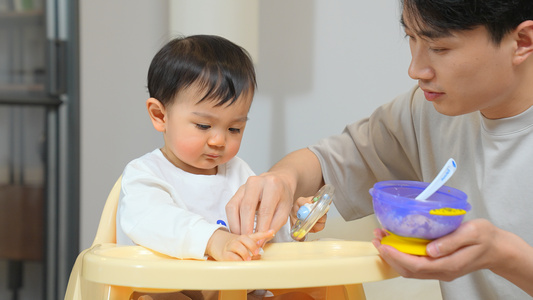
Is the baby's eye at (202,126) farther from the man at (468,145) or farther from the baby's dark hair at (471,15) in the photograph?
the baby's dark hair at (471,15)

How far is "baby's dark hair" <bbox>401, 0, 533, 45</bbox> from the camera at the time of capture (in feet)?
2.41

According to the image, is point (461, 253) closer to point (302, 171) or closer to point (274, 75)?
point (302, 171)

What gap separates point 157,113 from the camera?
995mm

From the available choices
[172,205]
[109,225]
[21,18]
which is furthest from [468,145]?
[21,18]

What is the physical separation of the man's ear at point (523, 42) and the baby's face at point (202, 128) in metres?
0.42

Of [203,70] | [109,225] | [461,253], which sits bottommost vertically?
[109,225]

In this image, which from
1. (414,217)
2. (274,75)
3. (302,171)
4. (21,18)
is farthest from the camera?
(274,75)

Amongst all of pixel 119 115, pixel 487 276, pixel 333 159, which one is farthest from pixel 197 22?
pixel 487 276

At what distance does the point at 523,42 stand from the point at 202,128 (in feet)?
1.62

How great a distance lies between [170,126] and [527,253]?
567mm

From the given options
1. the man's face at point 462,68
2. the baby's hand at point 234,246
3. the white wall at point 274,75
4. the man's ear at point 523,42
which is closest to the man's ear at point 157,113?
the baby's hand at point 234,246

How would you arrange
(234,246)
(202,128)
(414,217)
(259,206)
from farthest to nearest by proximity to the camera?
(202,128)
(259,206)
(234,246)
(414,217)

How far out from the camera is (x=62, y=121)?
2023 millimetres

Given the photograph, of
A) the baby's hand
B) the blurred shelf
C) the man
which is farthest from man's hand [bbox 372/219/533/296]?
the blurred shelf
